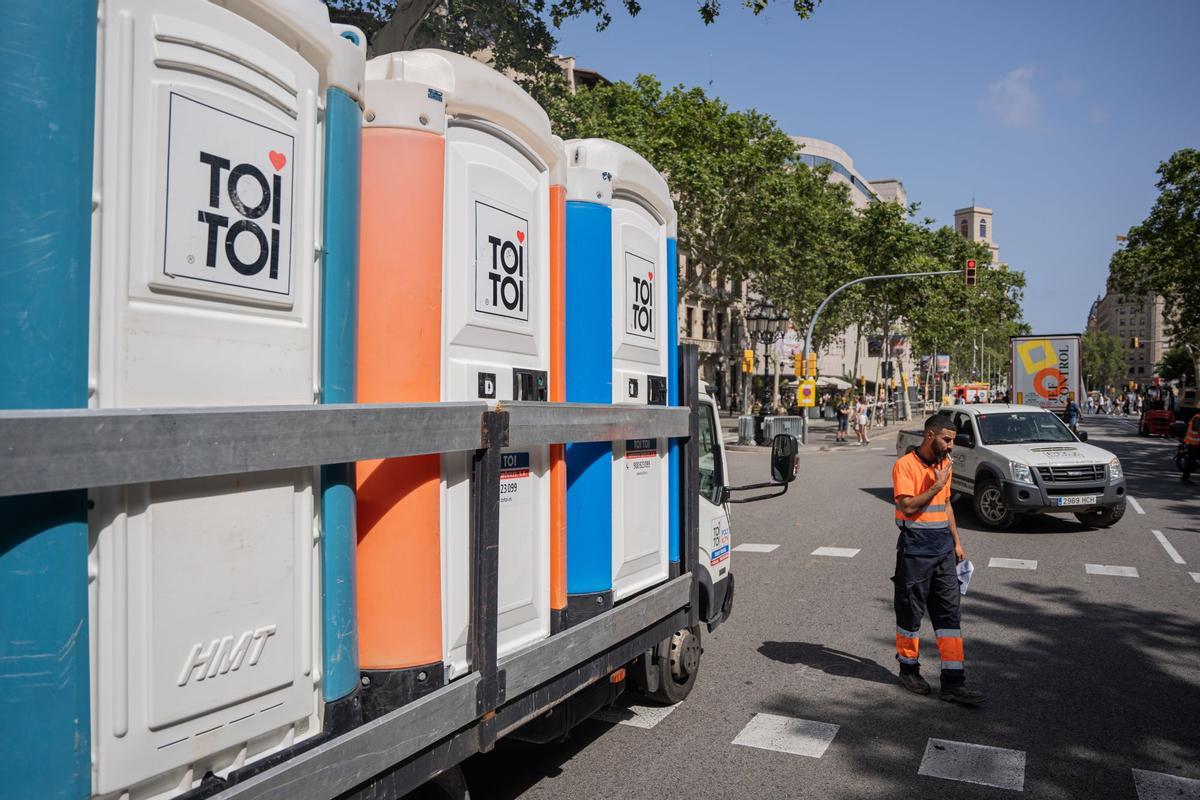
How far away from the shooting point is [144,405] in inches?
78.2

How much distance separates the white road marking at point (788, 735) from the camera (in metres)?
4.69

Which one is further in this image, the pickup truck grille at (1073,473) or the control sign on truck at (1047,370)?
the control sign on truck at (1047,370)

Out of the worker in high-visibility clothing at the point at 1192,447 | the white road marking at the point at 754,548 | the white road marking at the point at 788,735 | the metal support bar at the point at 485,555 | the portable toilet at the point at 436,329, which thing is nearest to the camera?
the portable toilet at the point at 436,329

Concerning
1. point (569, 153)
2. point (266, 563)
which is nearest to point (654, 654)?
point (569, 153)

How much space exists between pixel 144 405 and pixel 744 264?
37.8 m

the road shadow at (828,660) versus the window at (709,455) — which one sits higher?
the window at (709,455)

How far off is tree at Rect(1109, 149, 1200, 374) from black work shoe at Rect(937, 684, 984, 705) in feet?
128

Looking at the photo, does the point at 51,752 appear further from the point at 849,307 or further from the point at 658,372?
the point at 849,307

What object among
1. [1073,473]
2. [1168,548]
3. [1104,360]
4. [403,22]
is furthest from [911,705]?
[1104,360]

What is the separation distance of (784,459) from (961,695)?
70.9 inches

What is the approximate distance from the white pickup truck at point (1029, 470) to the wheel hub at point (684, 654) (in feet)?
22.2

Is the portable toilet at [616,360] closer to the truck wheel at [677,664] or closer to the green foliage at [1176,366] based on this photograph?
the truck wheel at [677,664]

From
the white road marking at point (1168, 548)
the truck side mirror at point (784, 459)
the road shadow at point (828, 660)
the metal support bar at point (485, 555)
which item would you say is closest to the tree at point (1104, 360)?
the white road marking at point (1168, 548)

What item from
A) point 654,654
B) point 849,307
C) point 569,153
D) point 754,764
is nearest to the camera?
point 569,153
